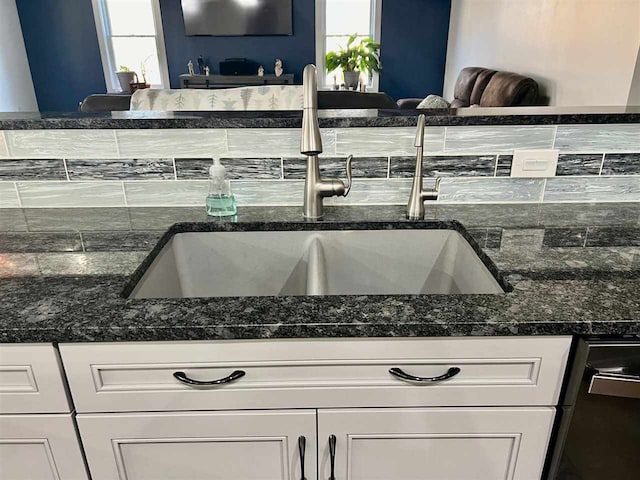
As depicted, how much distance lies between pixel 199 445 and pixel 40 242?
0.58 m

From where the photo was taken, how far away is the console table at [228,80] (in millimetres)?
5590

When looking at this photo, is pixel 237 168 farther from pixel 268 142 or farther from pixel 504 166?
pixel 504 166

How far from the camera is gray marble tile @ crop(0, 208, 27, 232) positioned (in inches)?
41.7

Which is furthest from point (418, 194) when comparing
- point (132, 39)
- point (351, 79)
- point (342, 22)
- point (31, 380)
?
point (132, 39)

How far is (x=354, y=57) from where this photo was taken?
18.1 feet

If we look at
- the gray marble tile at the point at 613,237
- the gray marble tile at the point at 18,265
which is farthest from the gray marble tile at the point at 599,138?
the gray marble tile at the point at 18,265

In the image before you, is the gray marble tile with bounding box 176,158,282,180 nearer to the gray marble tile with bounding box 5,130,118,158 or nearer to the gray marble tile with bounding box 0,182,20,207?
the gray marble tile with bounding box 5,130,118,158

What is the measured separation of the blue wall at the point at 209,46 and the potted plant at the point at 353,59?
0.41 metres

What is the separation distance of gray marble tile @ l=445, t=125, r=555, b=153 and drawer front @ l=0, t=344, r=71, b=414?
985mm

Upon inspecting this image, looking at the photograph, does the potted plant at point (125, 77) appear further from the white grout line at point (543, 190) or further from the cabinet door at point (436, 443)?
the cabinet door at point (436, 443)

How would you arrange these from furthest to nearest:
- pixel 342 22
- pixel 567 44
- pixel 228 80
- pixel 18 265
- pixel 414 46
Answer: pixel 414 46 < pixel 342 22 < pixel 228 80 < pixel 567 44 < pixel 18 265

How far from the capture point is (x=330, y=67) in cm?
562

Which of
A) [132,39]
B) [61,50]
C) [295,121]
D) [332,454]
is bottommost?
[332,454]

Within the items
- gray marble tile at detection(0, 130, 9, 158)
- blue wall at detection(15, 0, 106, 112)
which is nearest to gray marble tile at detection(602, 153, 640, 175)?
gray marble tile at detection(0, 130, 9, 158)
